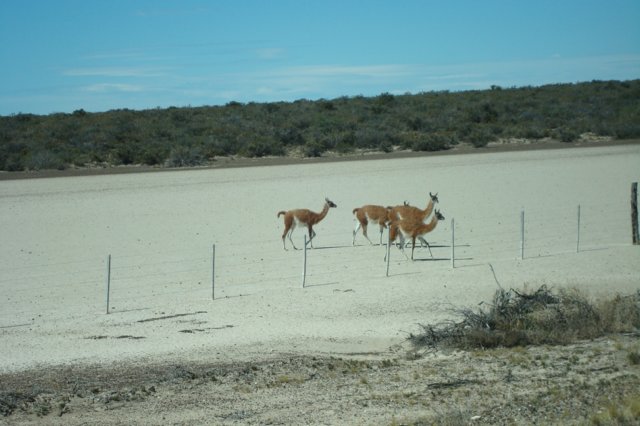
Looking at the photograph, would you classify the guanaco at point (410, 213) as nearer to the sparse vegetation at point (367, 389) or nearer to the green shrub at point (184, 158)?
the sparse vegetation at point (367, 389)

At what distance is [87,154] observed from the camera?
53.6m

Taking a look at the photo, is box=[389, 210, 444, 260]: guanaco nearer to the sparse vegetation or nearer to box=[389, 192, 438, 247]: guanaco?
box=[389, 192, 438, 247]: guanaco

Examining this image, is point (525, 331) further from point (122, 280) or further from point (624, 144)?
point (624, 144)

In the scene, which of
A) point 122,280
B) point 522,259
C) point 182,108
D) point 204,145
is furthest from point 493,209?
point 182,108

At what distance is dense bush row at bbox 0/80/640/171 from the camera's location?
54.4m

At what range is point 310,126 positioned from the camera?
68188mm

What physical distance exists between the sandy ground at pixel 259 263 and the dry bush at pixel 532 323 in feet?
3.27

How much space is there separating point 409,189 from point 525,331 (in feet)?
78.0

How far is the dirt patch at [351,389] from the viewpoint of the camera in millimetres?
11367

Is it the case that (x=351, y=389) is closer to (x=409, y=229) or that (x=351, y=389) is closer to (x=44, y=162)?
(x=409, y=229)

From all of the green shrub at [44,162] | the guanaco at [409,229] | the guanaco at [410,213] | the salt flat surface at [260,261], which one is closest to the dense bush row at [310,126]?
the green shrub at [44,162]

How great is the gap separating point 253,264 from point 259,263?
20 cm

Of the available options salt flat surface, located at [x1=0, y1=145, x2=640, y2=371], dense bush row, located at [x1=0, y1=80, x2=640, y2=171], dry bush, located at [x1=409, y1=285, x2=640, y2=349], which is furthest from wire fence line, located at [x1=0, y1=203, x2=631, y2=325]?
dense bush row, located at [x1=0, y1=80, x2=640, y2=171]

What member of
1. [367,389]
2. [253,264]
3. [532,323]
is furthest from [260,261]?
[367,389]
